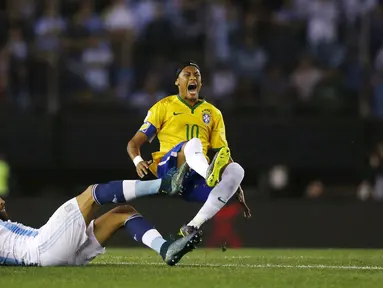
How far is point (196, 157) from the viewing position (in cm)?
911

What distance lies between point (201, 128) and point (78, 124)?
5.21 m

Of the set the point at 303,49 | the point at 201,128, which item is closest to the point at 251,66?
the point at 303,49

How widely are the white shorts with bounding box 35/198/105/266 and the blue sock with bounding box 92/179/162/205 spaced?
0.70ft

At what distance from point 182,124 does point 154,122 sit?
28 centimetres

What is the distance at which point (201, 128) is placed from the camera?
10469 millimetres

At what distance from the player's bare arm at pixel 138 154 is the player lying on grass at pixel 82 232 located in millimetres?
579

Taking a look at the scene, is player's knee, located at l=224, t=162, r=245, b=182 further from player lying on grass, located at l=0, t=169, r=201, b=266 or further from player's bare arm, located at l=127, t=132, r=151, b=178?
player's bare arm, located at l=127, t=132, r=151, b=178

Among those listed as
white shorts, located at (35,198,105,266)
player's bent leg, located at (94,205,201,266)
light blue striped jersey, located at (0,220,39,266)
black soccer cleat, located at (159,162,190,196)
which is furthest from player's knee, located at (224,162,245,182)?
light blue striped jersey, located at (0,220,39,266)

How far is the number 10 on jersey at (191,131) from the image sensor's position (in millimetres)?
10438

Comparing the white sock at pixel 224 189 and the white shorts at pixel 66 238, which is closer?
the white shorts at pixel 66 238

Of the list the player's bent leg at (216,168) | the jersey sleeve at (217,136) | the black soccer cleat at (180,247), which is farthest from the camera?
the jersey sleeve at (217,136)

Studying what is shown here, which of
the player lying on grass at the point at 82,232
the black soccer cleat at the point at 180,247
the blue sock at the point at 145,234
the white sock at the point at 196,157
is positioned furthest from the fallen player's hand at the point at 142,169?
the black soccer cleat at the point at 180,247

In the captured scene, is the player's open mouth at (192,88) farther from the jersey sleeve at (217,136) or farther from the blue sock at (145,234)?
the blue sock at (145,234)

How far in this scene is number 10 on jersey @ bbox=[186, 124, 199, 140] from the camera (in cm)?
1044
